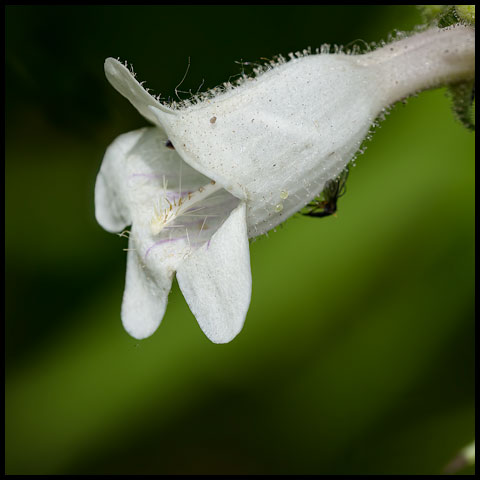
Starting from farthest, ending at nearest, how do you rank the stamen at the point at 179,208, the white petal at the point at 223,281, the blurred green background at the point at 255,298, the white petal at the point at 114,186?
the blurred green background at the point at 255,298
the white petal at the point at 114,186
the stamen at the point at 179,208
the white petal at the point at 223,281

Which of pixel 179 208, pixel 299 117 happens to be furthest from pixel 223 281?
pixel 299 117

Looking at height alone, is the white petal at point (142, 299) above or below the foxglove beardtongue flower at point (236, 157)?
below

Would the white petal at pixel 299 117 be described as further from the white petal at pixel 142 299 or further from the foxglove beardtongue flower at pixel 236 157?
the white petal at pixel 142 299

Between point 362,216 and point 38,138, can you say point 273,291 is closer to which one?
point 362,216

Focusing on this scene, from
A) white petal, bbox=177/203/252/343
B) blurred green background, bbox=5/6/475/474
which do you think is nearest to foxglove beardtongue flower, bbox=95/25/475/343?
white petal, bbox=177/203/252/343

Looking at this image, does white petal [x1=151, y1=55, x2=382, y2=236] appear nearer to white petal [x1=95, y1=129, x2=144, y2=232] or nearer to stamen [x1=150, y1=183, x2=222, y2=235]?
stamen [x1=150, y1=183, x2=222, y2=235]

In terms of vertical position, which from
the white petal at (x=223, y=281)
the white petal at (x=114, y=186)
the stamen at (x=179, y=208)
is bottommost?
the white petal at (x=223, y=281)

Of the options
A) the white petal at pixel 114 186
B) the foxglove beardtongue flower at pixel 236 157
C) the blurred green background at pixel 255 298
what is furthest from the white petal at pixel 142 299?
the blurred green background at pixel 255 298
